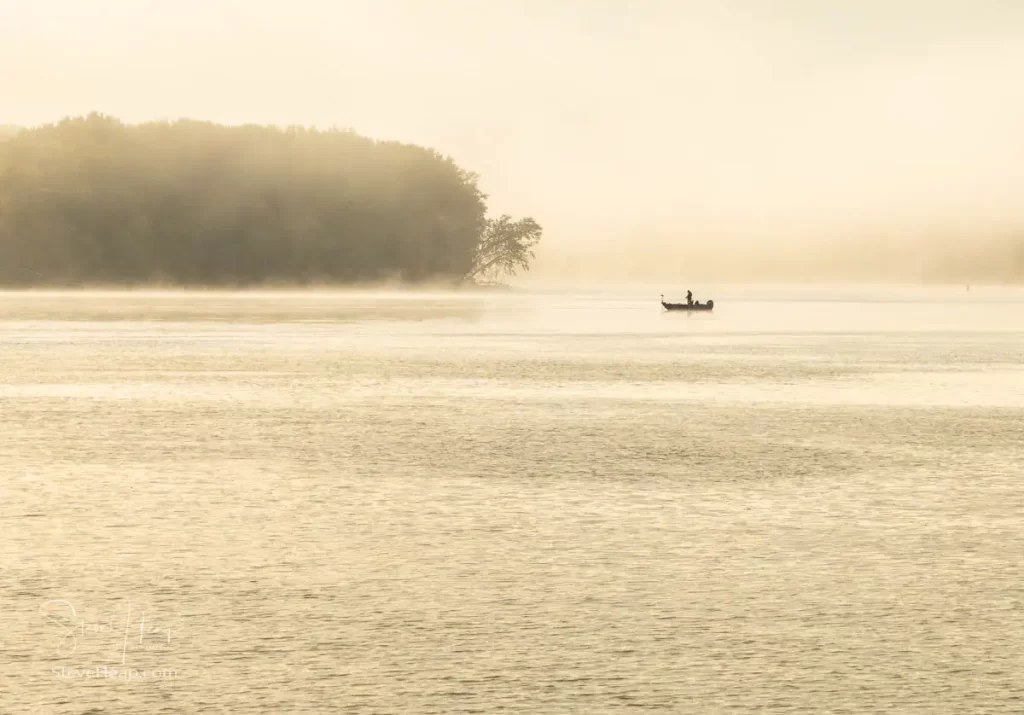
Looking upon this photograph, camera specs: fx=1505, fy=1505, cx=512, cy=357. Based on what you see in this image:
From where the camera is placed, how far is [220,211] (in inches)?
7146

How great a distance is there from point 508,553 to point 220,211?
170 m

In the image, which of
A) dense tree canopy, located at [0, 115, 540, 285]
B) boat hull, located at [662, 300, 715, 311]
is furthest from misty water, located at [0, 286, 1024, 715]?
dense tree canopy, located at [0, 115, 540, 285]

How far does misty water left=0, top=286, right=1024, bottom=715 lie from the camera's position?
11.5 meters

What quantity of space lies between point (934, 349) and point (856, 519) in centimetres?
5254

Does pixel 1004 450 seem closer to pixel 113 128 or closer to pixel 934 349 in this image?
pixel 934 349

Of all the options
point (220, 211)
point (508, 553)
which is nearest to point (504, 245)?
point (220, 211)

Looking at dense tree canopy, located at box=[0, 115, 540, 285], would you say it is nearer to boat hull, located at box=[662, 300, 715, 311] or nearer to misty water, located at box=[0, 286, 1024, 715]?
boat hull, located at box=[662, 300, 715, 311]

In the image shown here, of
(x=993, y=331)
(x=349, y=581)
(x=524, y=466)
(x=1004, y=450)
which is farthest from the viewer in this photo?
(x=993, y=331)

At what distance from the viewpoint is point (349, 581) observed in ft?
49.0

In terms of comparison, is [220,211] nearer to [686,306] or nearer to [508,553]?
[686,306]

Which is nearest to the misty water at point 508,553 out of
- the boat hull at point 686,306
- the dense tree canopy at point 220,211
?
the boat hull at point 686,306

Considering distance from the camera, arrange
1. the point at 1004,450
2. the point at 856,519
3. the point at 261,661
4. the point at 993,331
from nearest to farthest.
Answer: the point at 261,661, the point at 856,519, the point at 1004,450, the point at 993,331

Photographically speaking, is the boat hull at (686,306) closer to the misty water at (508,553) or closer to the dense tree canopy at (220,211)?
the dense tree canopy at (220,211)

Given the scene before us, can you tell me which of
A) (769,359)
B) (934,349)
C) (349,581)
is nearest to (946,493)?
(349,581)
